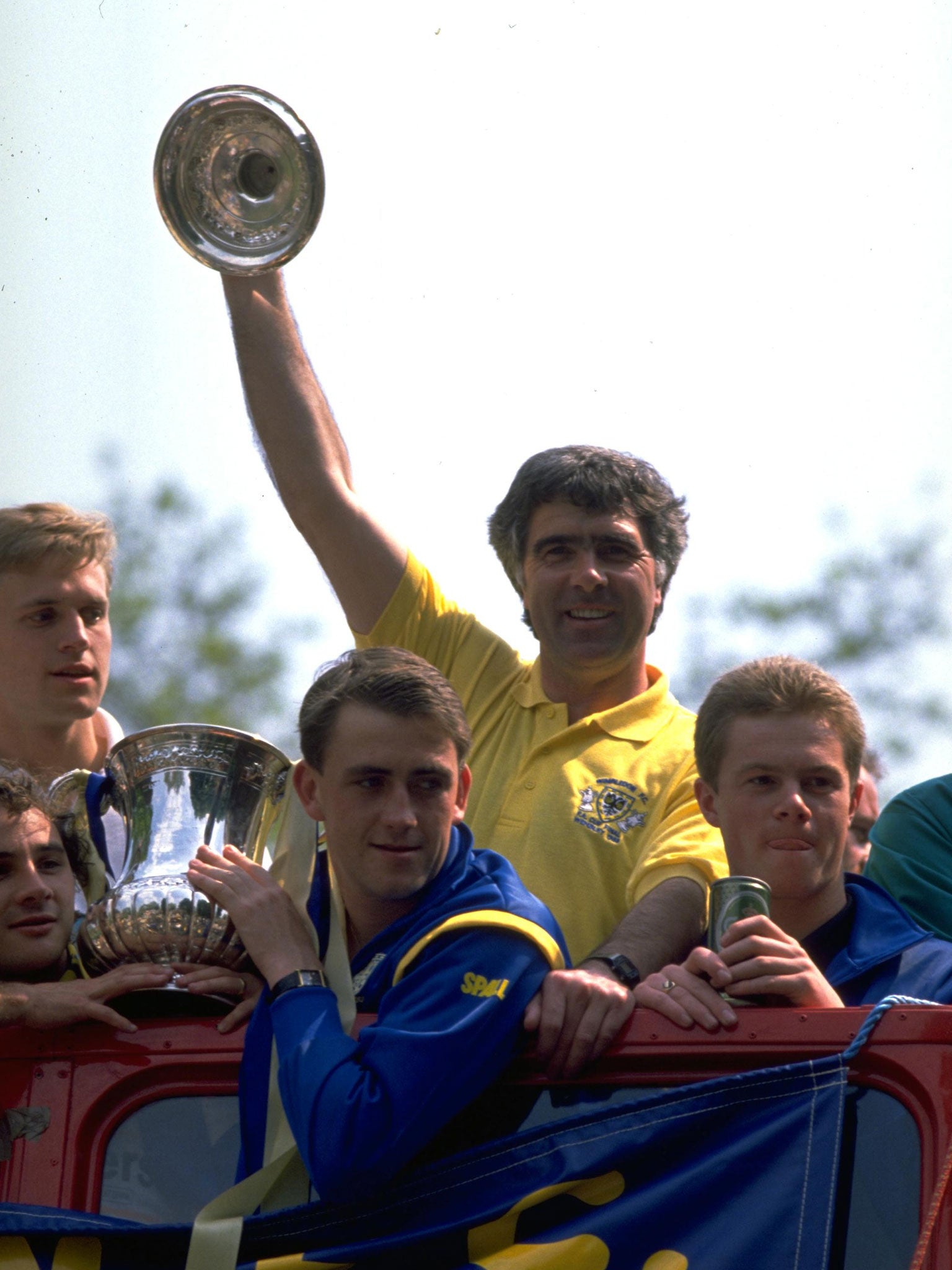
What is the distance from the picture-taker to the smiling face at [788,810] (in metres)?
3.31

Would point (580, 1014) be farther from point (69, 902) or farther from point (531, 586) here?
point (531, 586)

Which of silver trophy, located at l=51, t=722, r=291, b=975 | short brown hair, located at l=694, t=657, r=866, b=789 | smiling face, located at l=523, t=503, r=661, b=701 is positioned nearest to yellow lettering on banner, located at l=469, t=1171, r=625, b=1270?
silver trophy, located at l=51, t=722, r=291, b=975

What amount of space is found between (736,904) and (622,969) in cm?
34

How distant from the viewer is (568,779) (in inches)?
153

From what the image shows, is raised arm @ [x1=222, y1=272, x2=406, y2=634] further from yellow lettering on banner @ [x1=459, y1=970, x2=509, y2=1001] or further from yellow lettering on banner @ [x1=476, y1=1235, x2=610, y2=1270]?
yellow lettering on banner @ [x1=476, y1=1235, x2=610, y2=1270]

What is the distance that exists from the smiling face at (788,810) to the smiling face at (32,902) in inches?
51.4

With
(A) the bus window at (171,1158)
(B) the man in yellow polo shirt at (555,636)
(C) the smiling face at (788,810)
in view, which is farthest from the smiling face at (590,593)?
(A) the bus window at (171,1158)

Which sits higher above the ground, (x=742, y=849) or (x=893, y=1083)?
(x=742, y=849)

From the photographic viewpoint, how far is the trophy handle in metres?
3.54

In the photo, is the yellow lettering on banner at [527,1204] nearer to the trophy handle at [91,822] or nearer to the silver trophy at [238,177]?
the trophy handle at [91,822]

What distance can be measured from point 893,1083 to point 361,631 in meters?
2.14

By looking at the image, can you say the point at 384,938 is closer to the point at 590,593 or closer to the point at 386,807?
the point at 386,807

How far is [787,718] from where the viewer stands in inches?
136

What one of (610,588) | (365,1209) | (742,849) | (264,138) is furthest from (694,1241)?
(264,138)
